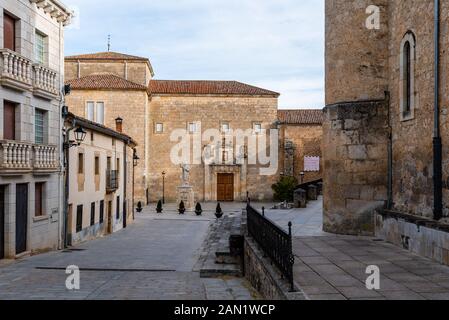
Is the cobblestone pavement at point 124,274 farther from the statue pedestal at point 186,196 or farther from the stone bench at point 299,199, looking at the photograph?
the statue pedestal at point 186,196

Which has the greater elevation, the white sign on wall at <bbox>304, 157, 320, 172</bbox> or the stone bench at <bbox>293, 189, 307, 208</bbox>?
the white sign on wall at <bbox>304, 157, 320, 172</bbox>

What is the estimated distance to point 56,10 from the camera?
1535cm

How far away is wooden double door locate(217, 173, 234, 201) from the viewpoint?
42.0m

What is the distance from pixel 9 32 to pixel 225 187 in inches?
1185

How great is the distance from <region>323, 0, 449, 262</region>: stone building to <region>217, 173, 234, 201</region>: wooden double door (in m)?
29.5

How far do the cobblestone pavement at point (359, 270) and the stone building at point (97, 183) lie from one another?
10.1 metres

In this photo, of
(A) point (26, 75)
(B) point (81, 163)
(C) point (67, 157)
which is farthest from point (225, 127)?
(A) point (26, 75)

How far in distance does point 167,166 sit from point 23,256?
28.0 metres

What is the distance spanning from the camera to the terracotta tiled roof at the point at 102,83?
130 ft

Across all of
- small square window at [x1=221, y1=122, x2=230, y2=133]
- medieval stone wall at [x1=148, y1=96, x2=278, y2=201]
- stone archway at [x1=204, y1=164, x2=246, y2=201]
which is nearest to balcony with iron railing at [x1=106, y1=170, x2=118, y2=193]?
medieval stone wall at [x1=148, y1=96, x2=278, y2=201]

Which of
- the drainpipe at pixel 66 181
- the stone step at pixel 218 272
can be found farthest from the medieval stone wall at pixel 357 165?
the drainpipe at pixel 66 181

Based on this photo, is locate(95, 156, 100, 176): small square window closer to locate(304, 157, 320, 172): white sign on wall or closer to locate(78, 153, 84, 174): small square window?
locate(78, 153, 84, 174): small square window
